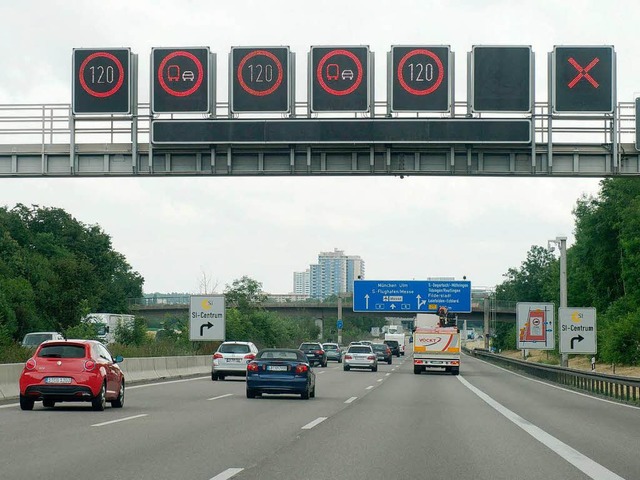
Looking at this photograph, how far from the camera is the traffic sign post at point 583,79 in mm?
27797

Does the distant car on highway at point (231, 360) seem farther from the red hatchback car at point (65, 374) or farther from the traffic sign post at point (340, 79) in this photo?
the red hatchback car at point (65, 374)

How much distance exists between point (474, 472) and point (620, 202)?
3190 inches

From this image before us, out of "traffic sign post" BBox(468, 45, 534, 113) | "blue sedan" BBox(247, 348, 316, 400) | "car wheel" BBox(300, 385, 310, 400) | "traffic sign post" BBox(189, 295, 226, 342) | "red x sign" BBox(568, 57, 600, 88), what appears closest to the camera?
"blue sedan" BBox(247, 348, 316, 400)

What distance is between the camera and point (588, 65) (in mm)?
27922

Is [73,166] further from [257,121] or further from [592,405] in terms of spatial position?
[592,405]

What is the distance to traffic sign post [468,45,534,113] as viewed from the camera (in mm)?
27859

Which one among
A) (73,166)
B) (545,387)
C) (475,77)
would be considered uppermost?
(475,77)

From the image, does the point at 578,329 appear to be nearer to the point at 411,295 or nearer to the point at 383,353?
the point at 383,353

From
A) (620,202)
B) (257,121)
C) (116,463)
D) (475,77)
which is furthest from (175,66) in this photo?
(620,202)

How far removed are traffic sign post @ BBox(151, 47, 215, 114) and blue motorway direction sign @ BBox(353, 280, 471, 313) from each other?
50.7 metres

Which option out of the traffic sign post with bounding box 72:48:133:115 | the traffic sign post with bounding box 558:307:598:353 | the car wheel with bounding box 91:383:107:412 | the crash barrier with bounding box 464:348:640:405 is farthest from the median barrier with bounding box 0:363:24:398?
the traffic sign post with bounding box 558:307:598:353

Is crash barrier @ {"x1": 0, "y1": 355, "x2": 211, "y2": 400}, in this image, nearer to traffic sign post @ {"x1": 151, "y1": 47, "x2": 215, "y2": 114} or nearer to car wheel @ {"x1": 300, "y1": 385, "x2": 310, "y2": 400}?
car wheel @ {"x1": 300, "y1": 385, "x2": 310, "y2": 400}

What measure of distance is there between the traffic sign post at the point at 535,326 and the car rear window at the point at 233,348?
24.1 metres

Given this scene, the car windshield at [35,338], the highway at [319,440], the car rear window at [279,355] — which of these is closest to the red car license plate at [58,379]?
the highway at [319,440]
